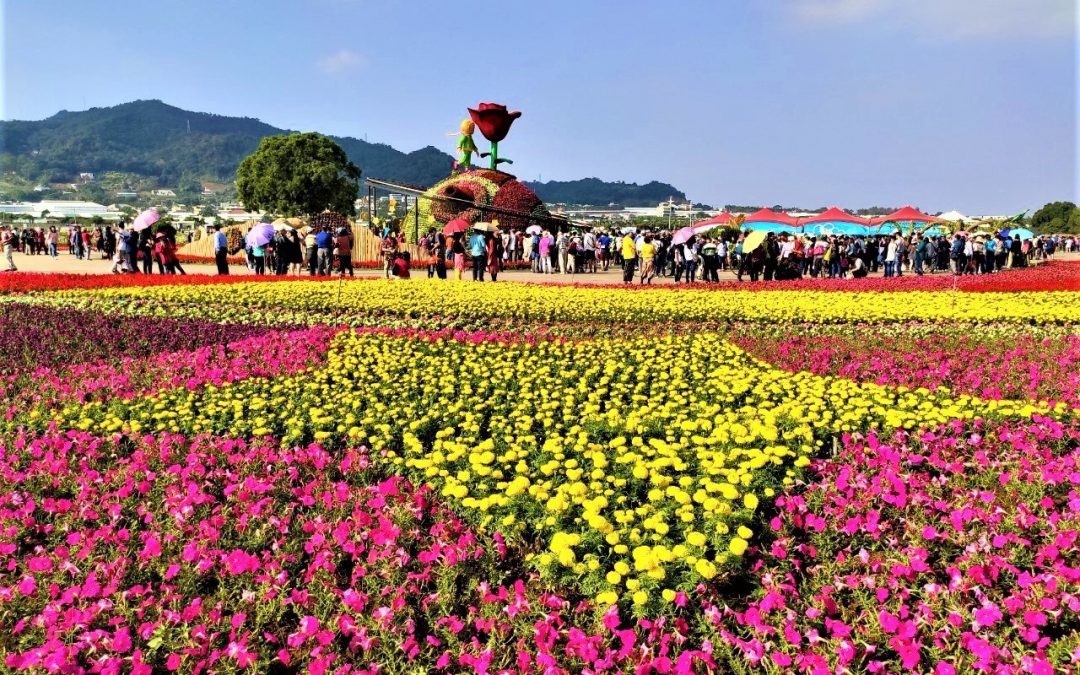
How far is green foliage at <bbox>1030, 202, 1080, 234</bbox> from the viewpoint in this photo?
300 feet

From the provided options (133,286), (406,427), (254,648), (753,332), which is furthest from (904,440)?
(133,286)

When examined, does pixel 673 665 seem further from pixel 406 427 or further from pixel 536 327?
pixel 536 327

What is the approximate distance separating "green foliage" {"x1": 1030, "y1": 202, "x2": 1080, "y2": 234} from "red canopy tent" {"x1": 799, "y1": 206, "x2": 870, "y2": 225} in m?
48.9

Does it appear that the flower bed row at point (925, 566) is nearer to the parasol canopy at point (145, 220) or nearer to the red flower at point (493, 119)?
the parasol canopy at point (145, 220)

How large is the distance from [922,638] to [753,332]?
777 cm

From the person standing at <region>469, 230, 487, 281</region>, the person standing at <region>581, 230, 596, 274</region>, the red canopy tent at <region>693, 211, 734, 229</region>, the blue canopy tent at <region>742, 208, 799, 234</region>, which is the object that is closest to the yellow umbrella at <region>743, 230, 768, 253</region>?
the person standing at <region>581, 230, 596, 274</region>

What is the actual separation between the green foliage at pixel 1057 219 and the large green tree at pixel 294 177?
82446mm

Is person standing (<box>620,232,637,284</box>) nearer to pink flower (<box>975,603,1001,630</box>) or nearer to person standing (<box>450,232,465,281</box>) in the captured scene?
person standing (<box>450,232,465,281</box>)

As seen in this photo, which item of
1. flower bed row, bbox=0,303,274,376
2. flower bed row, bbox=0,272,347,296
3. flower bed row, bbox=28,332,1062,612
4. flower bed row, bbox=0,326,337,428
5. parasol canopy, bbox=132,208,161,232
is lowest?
flower bed row, bbox=28,332,1062,612

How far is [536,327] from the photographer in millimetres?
10875

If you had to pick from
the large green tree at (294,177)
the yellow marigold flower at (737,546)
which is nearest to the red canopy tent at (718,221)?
the large green tree at (294,177)

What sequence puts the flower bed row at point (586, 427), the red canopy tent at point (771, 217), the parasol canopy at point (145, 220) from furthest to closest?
the red canopy tent at point (771, 217), the parasol canopy at point (145, 220), the flower bed row at point (586, 427)

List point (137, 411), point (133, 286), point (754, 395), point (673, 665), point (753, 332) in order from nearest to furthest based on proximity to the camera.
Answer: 1. point (673, 665)
2. point (137, 411)
3. point (754, 395)
4. point (753, 332)
5. point (133, 286)

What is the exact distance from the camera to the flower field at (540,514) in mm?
3020
